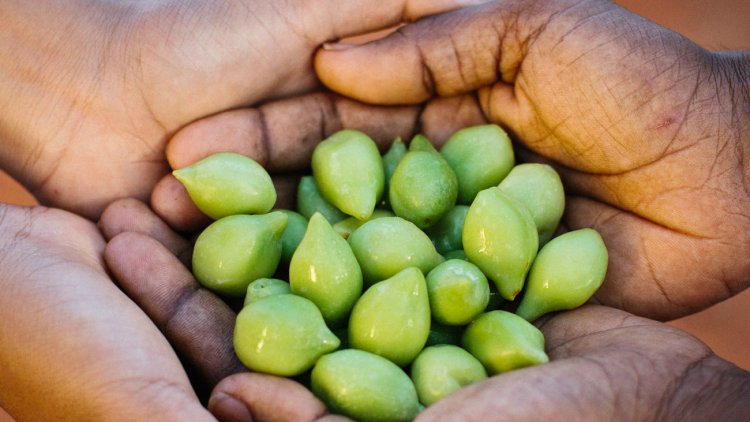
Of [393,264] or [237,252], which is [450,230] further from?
[237,252]

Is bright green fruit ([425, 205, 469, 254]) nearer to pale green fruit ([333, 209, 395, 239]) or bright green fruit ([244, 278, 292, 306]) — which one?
pale green fruit ([333, 209, 395, 239])

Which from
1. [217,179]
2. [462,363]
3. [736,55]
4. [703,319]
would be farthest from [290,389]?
[703,319]

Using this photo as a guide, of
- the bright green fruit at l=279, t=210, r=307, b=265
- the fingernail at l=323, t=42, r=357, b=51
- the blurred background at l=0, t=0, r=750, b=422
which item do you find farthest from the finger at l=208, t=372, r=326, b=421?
the blurred background at l=0, t=0, r=750, b=422

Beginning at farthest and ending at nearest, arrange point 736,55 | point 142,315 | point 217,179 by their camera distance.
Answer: point 736,55, point 217,179, point 142,315

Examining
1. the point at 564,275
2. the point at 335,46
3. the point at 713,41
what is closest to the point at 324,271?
the point at 564,275

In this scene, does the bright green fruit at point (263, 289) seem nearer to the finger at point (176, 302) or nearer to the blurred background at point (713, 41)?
the finger at point (176, 302)

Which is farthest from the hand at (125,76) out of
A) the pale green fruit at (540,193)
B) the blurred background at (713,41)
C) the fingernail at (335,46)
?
the blurred background at (713,41)

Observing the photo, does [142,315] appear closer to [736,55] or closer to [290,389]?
[290,389]
